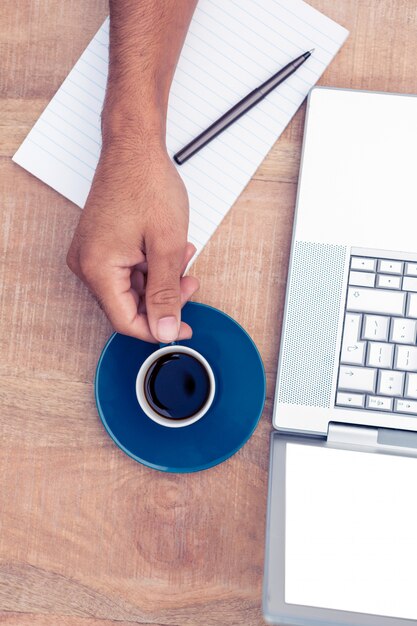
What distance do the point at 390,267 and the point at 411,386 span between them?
0.40 feet

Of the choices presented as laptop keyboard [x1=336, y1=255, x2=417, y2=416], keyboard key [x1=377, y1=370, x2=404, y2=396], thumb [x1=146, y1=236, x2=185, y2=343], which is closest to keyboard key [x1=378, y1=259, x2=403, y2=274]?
laptop keyboard [x1=336, y1=255, x2=417, y2=416]

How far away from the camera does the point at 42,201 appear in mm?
655

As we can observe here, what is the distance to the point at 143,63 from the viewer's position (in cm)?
61

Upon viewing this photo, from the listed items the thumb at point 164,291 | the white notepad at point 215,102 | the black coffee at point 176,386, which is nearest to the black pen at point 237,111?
the white notepad at point 215,102

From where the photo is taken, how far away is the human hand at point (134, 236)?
590 millimetres

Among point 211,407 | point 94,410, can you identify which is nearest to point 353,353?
point 211,407

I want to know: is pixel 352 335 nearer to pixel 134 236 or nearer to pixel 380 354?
pixel 380 354

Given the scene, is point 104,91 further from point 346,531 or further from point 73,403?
point 346,531

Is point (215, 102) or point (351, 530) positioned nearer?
point (351, 530)

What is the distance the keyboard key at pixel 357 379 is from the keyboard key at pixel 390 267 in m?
0.10

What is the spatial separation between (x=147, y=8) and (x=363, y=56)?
0.24m

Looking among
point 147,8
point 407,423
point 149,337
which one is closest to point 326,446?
point 407,423

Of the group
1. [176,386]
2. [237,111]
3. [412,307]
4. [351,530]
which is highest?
[237,111]

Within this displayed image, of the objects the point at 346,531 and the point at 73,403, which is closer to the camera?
the point at 346,531
